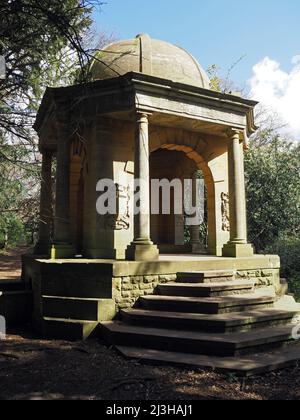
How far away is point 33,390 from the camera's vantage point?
4.40 meters

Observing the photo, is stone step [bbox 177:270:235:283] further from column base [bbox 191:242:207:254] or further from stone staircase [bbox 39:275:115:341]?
column base [bbox 191:242:207:254]

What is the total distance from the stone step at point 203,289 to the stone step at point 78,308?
1.12 metres

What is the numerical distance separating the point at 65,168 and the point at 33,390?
552 cm

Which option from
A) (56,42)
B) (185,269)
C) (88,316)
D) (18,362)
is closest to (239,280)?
(185,269)

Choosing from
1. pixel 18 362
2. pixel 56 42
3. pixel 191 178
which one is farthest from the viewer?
pixel 191 178

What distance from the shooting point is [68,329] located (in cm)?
680

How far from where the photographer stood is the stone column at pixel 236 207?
29.9 ft

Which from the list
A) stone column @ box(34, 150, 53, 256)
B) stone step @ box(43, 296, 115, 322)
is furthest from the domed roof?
stone step @ box(43, 296, 115, 322)

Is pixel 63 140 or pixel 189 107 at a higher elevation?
pixel 189 107

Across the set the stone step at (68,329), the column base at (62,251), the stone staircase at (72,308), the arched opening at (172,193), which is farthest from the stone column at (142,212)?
the arched opening at (172,193)

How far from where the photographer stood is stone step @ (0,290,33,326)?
8.47 meters

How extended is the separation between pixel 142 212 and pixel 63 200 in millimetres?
2138

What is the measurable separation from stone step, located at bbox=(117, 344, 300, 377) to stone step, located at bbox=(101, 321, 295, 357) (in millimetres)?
111
